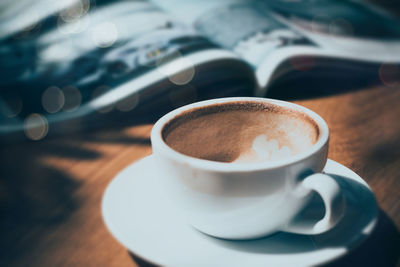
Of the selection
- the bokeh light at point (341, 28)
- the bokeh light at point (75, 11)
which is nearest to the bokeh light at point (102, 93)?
the bokeh light at point (75, 11)

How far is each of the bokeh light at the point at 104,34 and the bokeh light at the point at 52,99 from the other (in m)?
0.14

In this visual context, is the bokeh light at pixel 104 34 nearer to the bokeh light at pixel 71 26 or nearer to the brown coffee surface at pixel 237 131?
the bokeh light at pixel 71 26

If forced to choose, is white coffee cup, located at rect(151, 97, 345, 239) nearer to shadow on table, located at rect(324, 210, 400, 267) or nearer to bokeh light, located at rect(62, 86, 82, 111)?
shadow on table, located at rect(324, 210, 400, 267)

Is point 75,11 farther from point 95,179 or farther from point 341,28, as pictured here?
point 341,28

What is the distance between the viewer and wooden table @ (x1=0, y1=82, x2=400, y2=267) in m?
0.32

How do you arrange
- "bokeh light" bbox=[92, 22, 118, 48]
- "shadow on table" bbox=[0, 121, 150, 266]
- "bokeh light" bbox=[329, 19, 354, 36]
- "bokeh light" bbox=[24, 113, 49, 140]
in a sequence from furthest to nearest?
1. "bokeh light" bbox=[329, 19, 354, 36]
2. "bokeh light" bbox=[92, 22, 118, 48]
3. "bokeh light" bbox=[24, 113, 49, 140]
4. "shadow on table" bbox=[0, 121, 150, 266]

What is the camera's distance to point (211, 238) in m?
0.29

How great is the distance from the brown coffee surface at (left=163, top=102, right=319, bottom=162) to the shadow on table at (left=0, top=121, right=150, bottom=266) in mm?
168

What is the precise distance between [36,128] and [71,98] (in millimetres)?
87

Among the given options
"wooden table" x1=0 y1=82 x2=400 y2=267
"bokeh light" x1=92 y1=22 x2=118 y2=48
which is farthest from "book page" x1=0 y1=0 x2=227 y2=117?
"wooden table" x1=0 y1=82 x2=400 y2=267

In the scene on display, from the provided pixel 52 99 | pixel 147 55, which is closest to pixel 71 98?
pixel 52 99

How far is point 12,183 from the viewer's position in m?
0.46

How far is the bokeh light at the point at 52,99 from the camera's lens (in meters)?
0.62

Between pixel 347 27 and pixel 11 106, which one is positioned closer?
pixel 11 106
